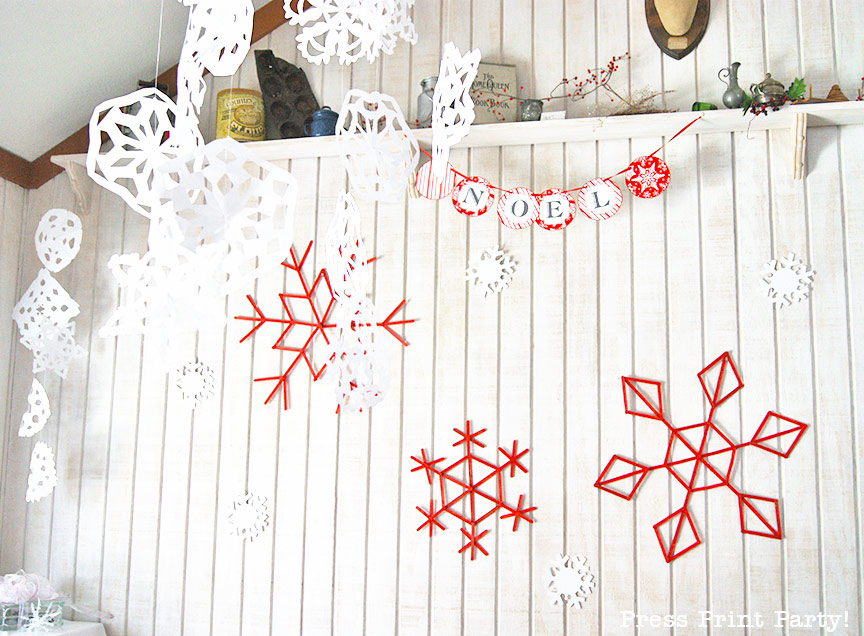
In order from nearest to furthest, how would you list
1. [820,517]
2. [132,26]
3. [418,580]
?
1. [820,517]
2. [418,580]
3. [132,26]

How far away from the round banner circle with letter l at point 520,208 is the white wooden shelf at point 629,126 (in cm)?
23

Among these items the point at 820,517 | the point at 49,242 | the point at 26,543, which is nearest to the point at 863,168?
the point at 820,517

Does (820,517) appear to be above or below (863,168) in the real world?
below

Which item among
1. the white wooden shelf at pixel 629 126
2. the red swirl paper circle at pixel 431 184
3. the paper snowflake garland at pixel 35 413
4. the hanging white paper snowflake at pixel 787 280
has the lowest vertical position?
the paper snowflake garland at pixel 35 413

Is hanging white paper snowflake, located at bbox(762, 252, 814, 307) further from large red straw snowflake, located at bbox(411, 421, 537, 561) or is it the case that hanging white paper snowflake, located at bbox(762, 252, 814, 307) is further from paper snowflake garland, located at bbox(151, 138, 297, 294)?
paper snowflake garland, located at bbox(151, 138, 297, 294)

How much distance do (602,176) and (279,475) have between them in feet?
4.89

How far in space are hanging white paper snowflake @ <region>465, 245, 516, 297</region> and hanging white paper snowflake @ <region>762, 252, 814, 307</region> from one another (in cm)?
81

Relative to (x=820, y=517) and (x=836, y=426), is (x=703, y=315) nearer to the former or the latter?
(x=836, y=426)

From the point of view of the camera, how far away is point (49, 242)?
2764 mm

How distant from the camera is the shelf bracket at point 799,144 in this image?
2508 millimetres

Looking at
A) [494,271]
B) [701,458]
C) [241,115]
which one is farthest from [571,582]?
[241,115]

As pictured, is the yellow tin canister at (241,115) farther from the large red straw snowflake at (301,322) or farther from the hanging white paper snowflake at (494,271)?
the hanging white paper snowflake at (494,271)

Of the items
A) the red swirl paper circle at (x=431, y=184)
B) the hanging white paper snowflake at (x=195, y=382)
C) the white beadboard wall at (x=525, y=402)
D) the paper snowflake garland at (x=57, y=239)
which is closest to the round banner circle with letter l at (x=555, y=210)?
the white beadboard wall at (x=525, y=402)

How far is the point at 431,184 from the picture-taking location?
2592 millimetres
